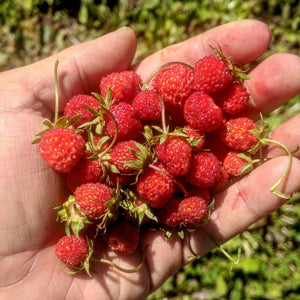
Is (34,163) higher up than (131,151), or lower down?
lower down

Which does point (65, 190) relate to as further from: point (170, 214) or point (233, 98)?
point (233, 98)

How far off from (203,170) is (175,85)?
365 mm

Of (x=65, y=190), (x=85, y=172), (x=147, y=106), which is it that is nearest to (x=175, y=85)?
(x=147, y=106)

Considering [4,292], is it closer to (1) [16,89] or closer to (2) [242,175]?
(1) [16,89]

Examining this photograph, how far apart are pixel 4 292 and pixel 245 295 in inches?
56.2

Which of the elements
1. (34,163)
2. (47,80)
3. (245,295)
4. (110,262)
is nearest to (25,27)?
(47,80)

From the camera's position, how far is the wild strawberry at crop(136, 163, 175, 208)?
1.41 metres

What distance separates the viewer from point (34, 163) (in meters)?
1.48

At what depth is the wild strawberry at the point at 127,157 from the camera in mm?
1394

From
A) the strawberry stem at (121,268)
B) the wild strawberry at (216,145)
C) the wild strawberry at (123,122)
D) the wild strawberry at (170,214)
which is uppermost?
the wild strawberry at (123,122)

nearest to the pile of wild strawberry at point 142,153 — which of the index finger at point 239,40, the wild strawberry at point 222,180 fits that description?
the wild strawberry at point 222,180

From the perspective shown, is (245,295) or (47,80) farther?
(245,295)

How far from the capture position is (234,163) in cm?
160

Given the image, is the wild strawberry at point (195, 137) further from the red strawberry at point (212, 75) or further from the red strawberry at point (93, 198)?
the red strawberry at point (93, 198)
